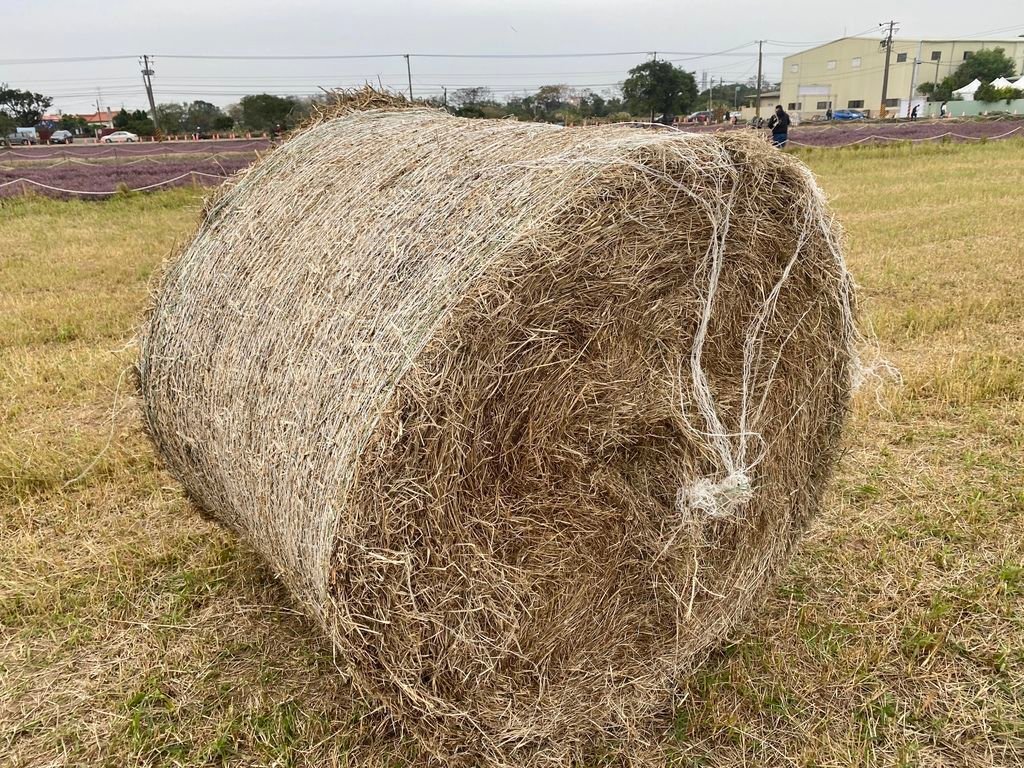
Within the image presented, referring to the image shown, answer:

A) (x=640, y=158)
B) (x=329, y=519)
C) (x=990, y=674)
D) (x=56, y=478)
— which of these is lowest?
(x=990, y=674)

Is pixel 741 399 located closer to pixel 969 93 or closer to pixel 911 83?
pixel 969 93

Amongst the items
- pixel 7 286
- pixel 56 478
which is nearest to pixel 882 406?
pixel 56 478

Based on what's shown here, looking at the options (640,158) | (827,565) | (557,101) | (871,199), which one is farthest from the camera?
(557,101)

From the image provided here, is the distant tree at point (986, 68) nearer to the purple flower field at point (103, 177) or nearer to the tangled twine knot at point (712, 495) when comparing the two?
the purple flower field at point (103, 177)

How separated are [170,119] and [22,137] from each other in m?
8.81

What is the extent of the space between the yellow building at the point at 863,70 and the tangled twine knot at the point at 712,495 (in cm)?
8662

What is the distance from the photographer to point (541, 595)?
2705 mm

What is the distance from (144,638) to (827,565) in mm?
2977

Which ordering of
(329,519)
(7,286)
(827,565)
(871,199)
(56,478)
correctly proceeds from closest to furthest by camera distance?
(329,519) < (827,565) < (56,478) < (7,286) < (871,199)

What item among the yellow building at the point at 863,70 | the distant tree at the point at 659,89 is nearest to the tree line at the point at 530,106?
the distant tree at the point at 659,89

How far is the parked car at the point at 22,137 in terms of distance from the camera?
47.4 meters

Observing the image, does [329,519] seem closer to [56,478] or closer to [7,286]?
[56,478]

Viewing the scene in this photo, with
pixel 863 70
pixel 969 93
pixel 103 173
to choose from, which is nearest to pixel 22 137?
pixel 103 173

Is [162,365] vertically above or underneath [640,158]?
underneath
